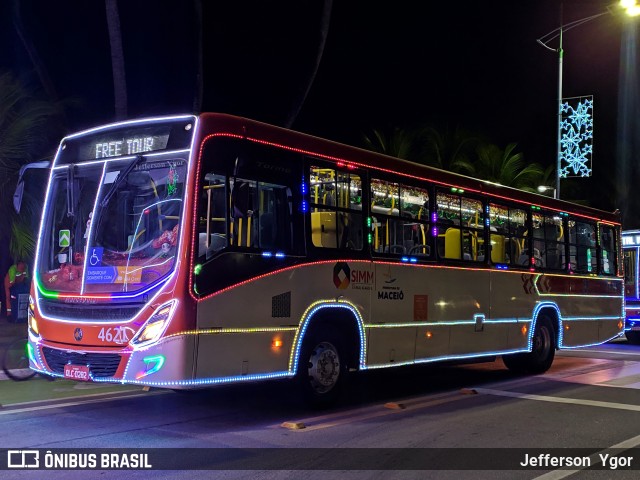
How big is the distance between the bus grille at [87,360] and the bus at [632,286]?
52.9ft

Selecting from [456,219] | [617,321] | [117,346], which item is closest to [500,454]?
[117,346]

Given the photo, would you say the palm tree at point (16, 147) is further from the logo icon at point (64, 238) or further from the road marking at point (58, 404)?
the logo icon at point (64, 238)

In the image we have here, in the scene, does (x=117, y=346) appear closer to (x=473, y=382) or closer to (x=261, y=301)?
(x=261, y=301)

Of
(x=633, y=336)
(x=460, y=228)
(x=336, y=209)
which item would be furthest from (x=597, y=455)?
(x=633, y=336)

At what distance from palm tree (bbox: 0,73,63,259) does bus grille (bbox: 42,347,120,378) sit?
872 centimetres

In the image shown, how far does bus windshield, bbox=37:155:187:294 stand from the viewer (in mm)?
7289

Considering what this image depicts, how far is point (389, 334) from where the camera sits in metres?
9.62

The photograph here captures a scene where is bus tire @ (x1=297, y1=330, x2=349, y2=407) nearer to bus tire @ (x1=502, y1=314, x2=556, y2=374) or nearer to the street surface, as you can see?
the street surface

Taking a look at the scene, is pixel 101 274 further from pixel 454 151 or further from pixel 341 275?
pixel 454 151

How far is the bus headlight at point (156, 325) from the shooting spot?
6.95 meters

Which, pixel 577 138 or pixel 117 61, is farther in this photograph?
pixel 577 138

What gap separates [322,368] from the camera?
8.67m

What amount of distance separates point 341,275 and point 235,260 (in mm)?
1845

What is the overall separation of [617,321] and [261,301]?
10.7 m
